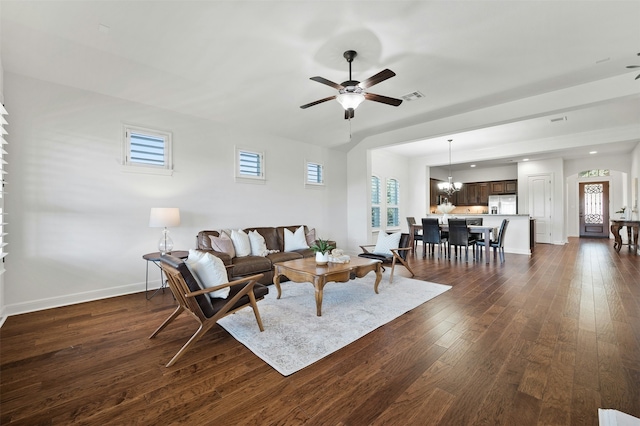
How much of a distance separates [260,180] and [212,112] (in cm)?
162

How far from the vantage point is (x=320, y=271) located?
3.45 metres

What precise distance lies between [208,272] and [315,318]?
1.31 metres

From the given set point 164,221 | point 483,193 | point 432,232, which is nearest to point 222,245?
point 164,221

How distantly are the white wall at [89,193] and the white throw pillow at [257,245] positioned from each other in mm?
696

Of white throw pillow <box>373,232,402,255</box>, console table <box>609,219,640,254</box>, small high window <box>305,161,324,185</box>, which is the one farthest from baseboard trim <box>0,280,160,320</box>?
console table <box>609,219,640,254</box>

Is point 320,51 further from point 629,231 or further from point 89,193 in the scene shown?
point 629,231

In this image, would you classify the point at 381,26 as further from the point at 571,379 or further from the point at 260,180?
the point at 260,180

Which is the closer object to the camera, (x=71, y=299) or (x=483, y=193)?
(x=71, y=299)

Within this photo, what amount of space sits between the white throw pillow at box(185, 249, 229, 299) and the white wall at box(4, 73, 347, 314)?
232 centimetres

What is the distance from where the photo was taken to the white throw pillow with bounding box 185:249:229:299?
2.65 metres

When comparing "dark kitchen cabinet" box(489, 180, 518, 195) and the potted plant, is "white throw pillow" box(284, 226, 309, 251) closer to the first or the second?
the potted plant

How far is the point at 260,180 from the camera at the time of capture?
5883 mm

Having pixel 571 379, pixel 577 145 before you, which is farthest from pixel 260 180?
pixel 577 145

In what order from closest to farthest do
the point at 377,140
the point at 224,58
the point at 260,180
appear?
the point at 224,58, the point at 260,180, the point at 377,140
